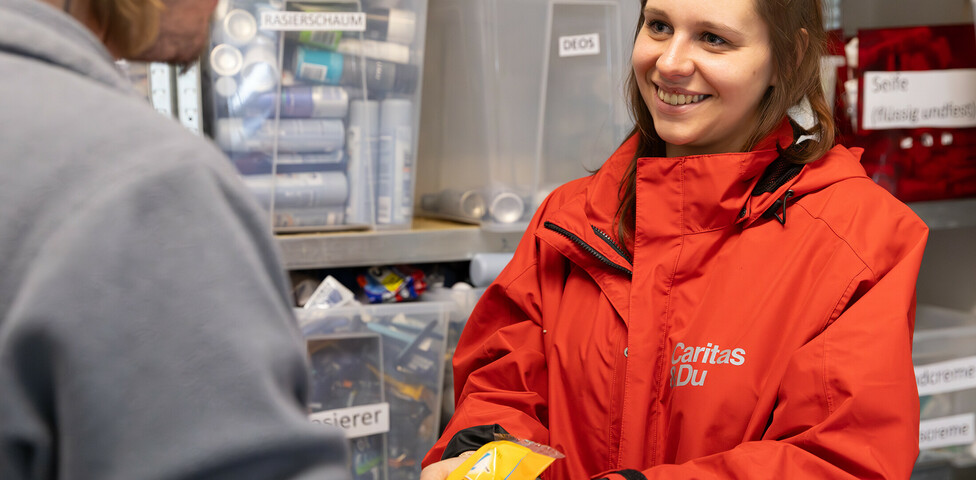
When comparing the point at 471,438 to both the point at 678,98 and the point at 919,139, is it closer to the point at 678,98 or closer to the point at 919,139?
the point at 678,98

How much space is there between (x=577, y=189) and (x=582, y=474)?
0.40 metres

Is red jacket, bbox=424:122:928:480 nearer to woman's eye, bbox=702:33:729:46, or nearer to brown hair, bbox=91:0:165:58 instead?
woman's eye, bbox=702:33:729:46

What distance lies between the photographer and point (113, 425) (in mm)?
358

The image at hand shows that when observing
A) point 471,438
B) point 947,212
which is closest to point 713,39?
point 471,438

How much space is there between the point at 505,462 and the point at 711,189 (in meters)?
0.39

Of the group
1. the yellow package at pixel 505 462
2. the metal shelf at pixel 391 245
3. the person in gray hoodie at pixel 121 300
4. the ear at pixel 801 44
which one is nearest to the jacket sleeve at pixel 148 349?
the person in gray hoodie at pixel 121 300

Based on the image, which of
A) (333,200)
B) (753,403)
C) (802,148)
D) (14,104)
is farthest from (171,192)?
(333,200)

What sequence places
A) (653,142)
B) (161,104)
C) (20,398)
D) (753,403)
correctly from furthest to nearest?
(161,104)
(653,142)
(753,403)
(20,398)

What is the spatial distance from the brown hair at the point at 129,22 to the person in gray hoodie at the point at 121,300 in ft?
0.16

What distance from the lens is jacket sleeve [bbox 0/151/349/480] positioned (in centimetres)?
35

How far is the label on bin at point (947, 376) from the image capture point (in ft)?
4.99

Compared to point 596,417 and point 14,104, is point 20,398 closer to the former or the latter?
point 14,104

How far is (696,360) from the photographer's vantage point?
2.91ft

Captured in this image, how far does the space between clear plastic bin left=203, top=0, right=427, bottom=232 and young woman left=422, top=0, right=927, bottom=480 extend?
37 cm
